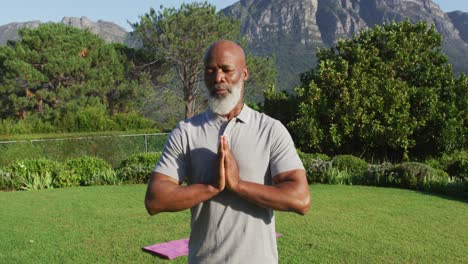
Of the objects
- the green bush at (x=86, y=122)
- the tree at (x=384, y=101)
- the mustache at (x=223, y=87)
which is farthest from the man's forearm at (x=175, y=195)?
the green bush at (x=86, y=122)

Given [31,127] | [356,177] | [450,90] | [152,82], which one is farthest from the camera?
[152,82]

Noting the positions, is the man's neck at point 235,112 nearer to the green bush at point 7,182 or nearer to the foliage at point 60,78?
the green bush at point 7,182

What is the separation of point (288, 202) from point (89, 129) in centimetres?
2311

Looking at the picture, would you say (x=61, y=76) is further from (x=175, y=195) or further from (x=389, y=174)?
(x=175, y=195)

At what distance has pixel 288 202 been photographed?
1.76 meters

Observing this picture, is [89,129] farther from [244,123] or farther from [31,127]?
[244,123]

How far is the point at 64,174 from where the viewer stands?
11203 millimetres

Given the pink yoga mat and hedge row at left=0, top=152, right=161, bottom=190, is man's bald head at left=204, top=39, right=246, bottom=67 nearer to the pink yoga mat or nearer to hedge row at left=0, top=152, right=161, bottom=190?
the pink yoga mat

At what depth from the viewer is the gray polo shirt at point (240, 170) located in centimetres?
182

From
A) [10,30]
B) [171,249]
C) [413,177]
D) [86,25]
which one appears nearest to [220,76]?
[171,249]

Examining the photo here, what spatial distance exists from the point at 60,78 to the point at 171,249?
24.8 meters

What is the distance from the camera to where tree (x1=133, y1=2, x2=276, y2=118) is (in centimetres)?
2856

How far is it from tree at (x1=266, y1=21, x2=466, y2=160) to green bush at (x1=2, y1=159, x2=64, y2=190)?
25.1 ft

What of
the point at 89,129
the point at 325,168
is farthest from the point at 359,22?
the point at 325,168
